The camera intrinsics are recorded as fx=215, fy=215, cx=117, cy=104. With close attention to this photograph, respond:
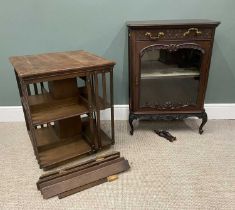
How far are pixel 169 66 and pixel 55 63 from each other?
85cm

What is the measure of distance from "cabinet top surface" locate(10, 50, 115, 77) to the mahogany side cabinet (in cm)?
34

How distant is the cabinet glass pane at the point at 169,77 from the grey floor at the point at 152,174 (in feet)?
1.09

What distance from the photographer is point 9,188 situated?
1329 mm

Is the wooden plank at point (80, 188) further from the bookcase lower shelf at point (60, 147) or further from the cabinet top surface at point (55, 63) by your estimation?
the cabinet top surface at point (55, 63)

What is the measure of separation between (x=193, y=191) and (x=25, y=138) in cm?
137

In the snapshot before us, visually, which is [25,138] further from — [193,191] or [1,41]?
[193,191]

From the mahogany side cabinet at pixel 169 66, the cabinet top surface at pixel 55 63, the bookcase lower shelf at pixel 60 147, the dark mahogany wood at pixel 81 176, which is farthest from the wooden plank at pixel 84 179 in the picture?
the cabinet top surface at pixel 55 63

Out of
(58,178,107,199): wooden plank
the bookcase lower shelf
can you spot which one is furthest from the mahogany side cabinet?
(58,178,107,199): wooden plank

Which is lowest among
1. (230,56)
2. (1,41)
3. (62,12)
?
(230,56)

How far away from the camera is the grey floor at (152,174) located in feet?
4.02

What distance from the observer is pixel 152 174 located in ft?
4.68

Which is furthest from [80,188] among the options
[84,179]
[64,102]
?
[64,102]

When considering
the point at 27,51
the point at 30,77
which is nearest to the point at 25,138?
the point at 27,51

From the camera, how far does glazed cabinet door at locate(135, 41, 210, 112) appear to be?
1544 mm
